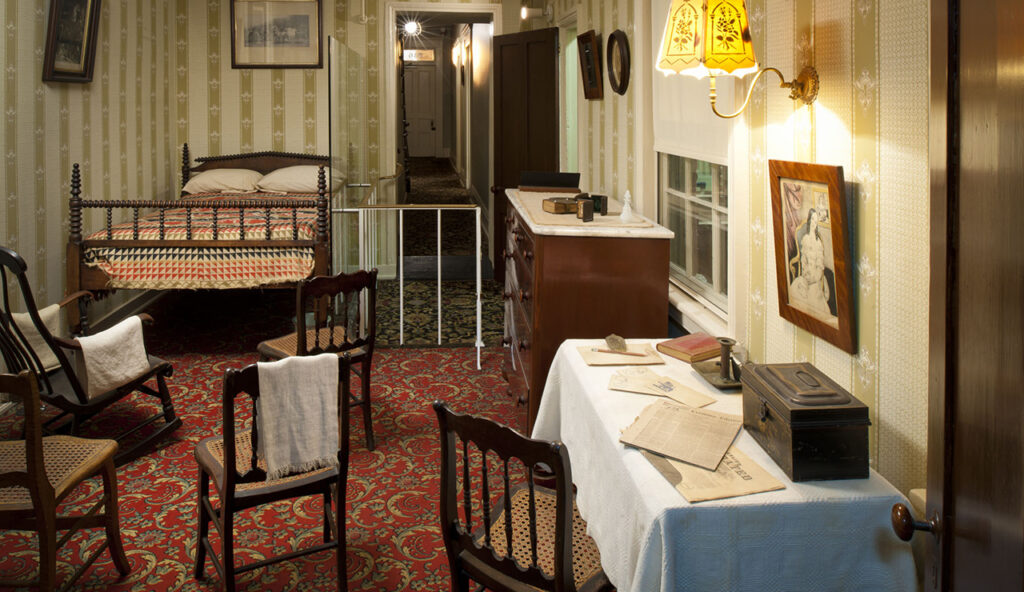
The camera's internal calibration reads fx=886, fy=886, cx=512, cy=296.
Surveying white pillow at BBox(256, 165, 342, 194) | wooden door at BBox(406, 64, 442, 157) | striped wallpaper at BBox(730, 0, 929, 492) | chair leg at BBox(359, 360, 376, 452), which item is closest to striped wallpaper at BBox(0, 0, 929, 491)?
striped wallpaper at BBox(730, 0, 929, 492)

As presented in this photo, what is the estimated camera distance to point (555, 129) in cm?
744

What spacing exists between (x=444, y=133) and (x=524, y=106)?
13840mm

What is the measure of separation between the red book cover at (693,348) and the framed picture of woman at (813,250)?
0.89 ft

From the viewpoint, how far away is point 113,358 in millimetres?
4059

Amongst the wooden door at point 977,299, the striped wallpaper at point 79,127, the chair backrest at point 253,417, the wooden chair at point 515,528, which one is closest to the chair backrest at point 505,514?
the wooden chair at point 515,528

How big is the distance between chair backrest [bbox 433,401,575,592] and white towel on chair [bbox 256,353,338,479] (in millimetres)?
643

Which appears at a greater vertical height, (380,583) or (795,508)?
(795,508)

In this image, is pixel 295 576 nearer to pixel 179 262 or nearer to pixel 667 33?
pixel 667 33

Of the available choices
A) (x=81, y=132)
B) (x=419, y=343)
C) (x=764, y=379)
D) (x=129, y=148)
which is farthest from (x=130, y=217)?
(x=764, y=379)

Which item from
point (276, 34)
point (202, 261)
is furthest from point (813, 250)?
point (276, 34)

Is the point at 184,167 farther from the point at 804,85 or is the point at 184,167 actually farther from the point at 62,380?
the point at 804,85

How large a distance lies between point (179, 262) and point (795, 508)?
15.4ft

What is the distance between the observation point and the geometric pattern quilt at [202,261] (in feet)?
18.3

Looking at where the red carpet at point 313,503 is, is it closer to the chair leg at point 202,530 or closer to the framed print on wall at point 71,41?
the chair leg at point 202,530
